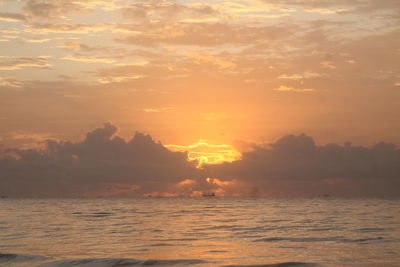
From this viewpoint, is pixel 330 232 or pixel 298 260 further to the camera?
pixel 330 232

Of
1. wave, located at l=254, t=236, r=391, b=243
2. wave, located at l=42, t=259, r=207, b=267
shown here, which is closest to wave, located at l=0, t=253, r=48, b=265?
wave, located at l=42, t=259, r=207, b=267

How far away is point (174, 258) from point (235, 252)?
523cm

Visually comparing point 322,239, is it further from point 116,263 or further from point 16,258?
point 16,258

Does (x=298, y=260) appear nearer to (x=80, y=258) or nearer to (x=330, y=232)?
(x=80, y=258)

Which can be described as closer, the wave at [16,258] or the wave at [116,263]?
the wave at [116,263]

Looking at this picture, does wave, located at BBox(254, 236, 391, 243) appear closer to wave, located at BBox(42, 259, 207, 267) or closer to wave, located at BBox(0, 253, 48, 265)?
wave, located at BBox(42, 259, 207, 267)

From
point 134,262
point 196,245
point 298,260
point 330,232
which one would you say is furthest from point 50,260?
point 330,232

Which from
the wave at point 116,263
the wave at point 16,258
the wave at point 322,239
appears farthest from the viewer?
the wave at point 322,239

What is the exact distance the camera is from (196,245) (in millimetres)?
39594

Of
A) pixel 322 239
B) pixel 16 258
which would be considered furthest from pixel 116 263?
pixel 322 239

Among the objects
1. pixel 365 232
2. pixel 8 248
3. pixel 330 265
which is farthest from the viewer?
pixel 365 232

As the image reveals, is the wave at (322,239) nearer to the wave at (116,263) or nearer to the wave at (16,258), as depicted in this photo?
the wave at (116,263)

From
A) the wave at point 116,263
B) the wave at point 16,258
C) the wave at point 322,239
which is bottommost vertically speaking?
the wave at point 322,239

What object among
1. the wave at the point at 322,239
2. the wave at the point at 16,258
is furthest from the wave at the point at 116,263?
the wave at the point at 322,239
